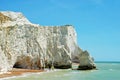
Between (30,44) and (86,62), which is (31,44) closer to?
(30,44)

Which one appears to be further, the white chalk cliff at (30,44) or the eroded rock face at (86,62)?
the eroded rock face at (86,62)

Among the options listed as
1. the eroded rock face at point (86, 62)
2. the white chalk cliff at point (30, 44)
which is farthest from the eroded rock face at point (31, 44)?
the eroded rock face at point (86, 62)

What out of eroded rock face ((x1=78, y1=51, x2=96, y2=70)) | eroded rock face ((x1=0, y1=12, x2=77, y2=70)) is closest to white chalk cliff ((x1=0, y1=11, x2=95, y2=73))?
eroded rock face ((x1=0, y1=12, x2=77, y2=70))

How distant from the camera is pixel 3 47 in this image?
→ 34625mm

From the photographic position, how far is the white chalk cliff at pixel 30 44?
36.3 meters

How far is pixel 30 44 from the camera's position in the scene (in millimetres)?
43312

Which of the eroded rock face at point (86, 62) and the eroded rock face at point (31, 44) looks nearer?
the eroded rock face at point (31, 44)

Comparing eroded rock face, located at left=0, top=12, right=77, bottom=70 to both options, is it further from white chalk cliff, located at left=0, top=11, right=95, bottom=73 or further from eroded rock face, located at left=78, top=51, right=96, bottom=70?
eroded rock face, located at left=78, top=51, right=96, bottom=70

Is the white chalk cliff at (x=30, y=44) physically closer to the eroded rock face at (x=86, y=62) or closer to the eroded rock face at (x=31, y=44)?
the eroded rock face at (x=31, y=44)

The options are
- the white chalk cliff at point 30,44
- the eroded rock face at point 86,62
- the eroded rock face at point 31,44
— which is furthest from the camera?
the eroded rock face at point 86,62

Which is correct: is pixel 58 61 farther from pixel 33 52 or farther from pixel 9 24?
pixel 9 24

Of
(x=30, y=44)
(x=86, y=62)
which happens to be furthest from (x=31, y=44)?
(x=86, y=62)

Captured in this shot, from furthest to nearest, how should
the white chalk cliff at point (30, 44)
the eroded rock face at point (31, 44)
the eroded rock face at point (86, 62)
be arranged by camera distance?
the eroded rock face at point (86, 62)
the eroded rock face at point (31, 44)
the white chalk cliff at point (30, 44)

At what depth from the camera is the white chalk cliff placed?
3631 cm
